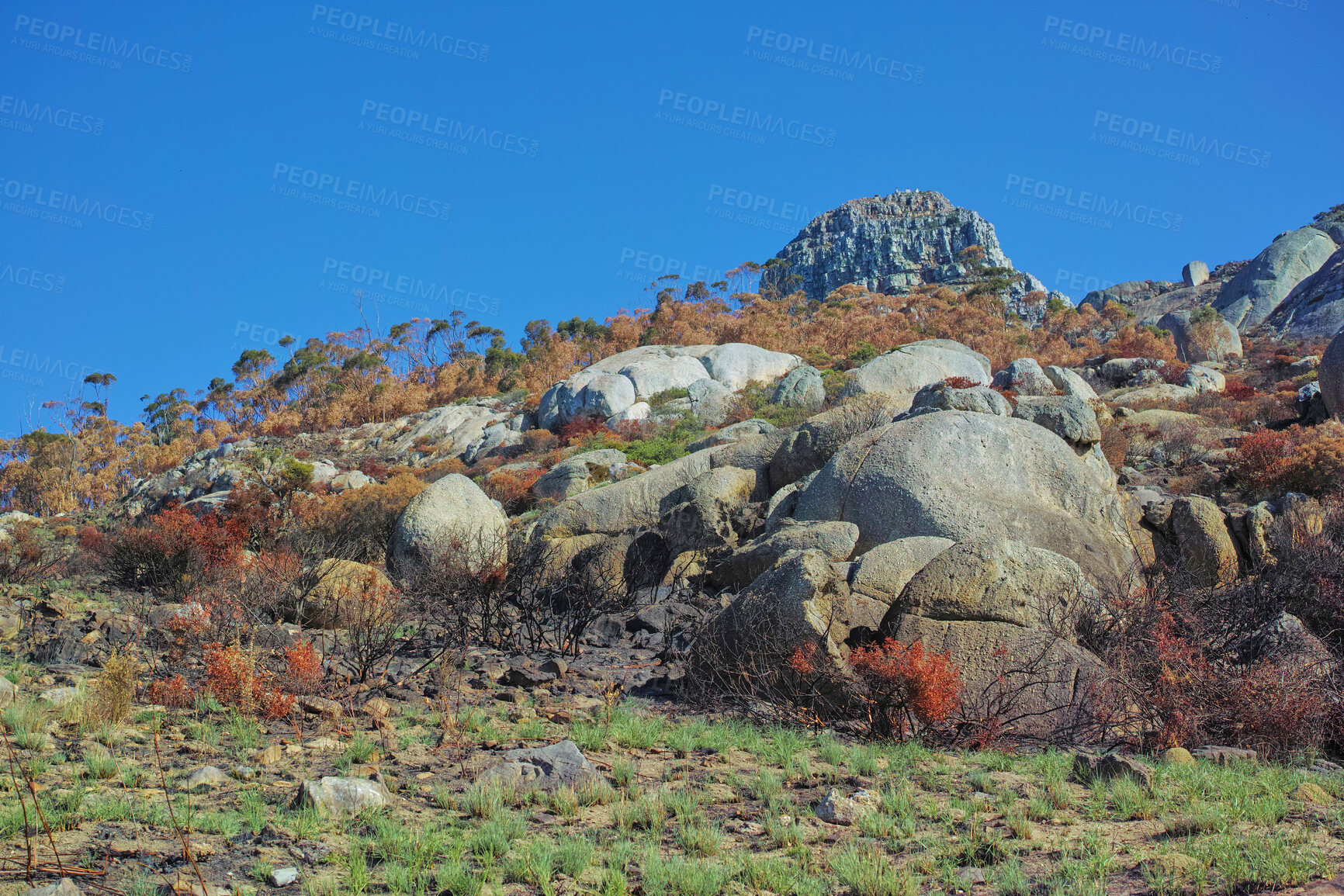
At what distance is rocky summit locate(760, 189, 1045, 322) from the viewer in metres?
112

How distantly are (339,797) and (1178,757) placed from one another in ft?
Answer: 16.6

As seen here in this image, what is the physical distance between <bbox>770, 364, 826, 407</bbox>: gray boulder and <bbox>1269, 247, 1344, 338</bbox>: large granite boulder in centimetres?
2422

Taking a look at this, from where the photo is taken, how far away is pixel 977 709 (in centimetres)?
645

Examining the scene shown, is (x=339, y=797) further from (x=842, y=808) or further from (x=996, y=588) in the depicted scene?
(x=996, y=588)

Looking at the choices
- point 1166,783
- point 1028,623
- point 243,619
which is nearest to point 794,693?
point 1028,623

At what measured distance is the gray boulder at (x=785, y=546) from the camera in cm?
1012

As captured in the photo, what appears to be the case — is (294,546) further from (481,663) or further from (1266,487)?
(1266,487)

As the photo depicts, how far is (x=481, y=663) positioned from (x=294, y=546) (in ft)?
23.9

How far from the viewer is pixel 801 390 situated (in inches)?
1077

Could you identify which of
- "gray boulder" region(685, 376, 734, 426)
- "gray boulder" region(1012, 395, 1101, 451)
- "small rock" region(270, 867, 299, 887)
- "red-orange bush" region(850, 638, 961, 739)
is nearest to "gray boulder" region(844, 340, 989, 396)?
"gray boulder" region(685, 376, 734, 426)

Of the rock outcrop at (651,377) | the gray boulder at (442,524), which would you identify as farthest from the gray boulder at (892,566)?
the rock outcrop at (651,377)

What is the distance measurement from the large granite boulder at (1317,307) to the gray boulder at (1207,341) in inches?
138

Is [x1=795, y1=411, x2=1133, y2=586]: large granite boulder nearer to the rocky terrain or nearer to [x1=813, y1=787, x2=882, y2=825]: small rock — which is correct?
the rocky terrain

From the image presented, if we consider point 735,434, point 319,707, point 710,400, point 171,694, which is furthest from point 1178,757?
point 710,400
